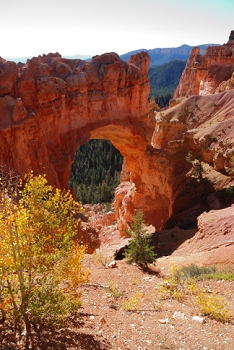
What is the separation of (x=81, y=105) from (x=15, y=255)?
24.6m

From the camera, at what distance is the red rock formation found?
69.6 m

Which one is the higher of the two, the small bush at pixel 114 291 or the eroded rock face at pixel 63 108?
the eroded rock face at pixel 63 108

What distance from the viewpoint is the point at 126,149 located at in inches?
1598

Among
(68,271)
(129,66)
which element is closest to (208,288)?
(68,271)

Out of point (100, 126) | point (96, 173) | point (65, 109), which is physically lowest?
point (96, 173)

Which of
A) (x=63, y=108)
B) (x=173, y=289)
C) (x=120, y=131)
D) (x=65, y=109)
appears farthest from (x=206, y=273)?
(x=120, y=131)

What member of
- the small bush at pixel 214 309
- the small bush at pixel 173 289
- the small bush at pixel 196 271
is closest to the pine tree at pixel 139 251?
the small bush at pixel 196 271

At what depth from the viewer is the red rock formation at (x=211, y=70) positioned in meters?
69.6

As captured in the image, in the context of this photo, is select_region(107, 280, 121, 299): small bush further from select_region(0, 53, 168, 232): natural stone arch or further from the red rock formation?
the red rock formation

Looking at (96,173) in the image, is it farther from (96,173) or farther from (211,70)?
(211,70)

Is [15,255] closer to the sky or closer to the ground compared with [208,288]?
closer to the sky

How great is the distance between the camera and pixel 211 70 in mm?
73562

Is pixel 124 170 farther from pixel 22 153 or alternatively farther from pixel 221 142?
pixel 22 153

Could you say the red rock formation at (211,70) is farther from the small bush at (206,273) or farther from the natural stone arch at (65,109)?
the small bush at (206,273)
